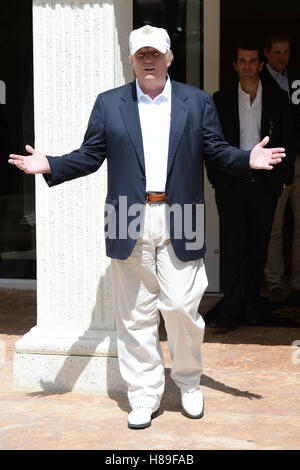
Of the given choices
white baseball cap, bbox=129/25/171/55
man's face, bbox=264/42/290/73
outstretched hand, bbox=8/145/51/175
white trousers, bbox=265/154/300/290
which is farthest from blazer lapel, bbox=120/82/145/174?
white trousers, bbox=265/154/300/290

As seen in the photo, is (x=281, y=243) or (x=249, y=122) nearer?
(x=249, y=122)

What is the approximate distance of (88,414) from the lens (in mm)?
5109

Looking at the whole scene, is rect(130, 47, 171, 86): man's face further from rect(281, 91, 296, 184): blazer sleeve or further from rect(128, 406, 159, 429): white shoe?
rect(281, 91, 296, 184): blazer sleeve

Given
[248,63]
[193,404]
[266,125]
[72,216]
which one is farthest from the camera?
[266,125]

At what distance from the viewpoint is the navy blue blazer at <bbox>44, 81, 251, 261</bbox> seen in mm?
4820

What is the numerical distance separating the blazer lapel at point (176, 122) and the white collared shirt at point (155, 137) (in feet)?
0.11

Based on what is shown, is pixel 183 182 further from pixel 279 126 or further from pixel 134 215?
pixel 279 126

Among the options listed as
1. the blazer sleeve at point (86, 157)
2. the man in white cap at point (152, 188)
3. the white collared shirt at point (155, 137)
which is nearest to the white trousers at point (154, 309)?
the man in white cap at point (152, 188)

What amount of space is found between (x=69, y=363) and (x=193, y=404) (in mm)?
861

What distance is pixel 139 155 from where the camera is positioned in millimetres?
4809

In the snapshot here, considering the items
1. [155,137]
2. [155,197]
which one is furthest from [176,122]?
[155,197]

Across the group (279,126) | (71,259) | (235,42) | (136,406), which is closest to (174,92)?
(71,259)

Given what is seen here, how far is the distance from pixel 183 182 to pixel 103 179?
75 cm

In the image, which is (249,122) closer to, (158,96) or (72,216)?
(72,216)
